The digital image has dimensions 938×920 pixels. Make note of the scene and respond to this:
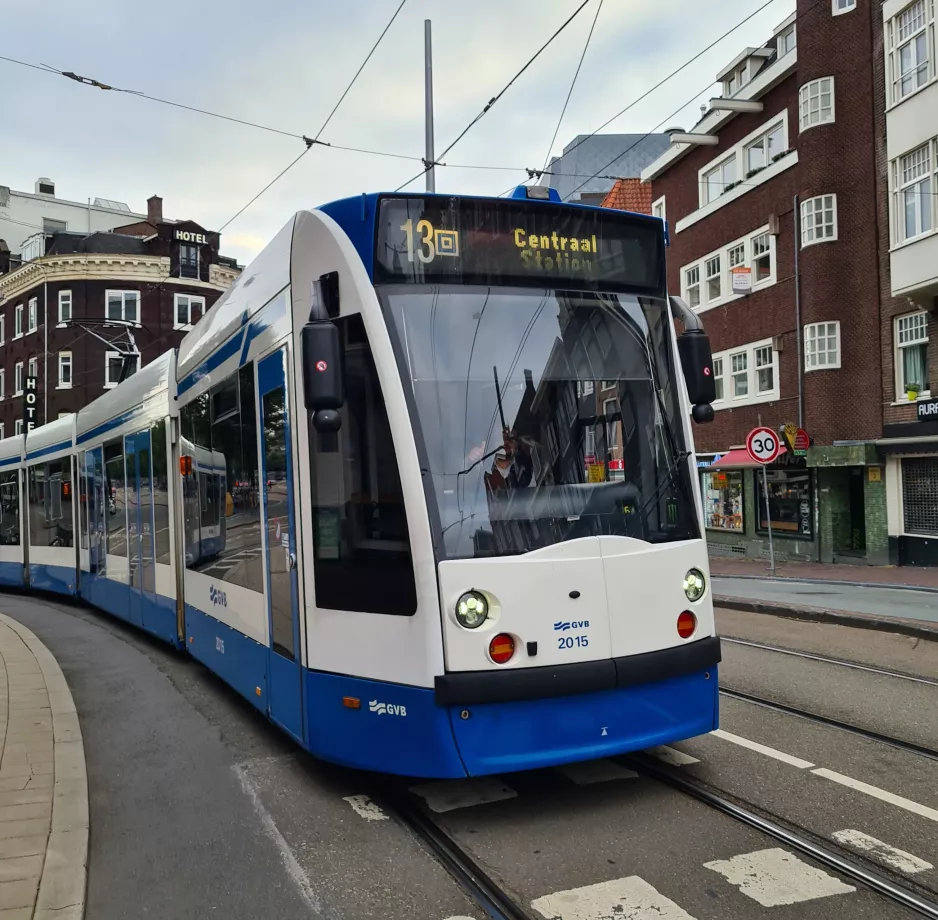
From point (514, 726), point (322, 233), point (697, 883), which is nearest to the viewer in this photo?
point (697, 883)

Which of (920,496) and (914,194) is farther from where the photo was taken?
(920,496)

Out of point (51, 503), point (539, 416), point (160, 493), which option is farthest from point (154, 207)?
point (539, 416)

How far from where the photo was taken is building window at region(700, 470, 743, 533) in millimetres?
29062

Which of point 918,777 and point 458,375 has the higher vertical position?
point 458,375

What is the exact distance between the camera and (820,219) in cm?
2427

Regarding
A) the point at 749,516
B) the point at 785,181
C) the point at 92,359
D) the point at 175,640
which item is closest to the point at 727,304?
the point at 785,181

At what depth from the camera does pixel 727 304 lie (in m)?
28.9

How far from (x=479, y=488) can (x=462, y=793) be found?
1722 mm

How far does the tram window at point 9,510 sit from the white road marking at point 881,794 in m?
16.0

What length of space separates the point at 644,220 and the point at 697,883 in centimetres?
345

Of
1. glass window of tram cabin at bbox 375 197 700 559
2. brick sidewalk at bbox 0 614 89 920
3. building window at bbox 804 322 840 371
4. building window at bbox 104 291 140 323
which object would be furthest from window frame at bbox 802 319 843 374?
building window at bbox 104 291 140 323

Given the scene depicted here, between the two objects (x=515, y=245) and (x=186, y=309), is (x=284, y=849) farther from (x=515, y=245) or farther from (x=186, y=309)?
(x=186, y=309)

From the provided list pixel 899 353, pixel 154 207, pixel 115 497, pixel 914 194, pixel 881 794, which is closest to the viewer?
pixel 881 794

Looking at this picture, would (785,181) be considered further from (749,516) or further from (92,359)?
(92,359)
